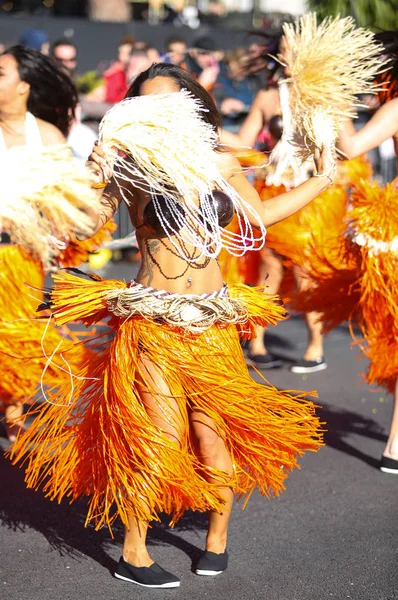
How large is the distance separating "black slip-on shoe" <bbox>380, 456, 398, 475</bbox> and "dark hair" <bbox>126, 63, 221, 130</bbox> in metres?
1.99

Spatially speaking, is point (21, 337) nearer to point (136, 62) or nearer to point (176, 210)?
point (176, 210)

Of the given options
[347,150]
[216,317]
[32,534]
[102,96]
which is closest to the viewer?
[216,317]

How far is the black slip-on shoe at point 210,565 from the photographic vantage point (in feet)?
11.6

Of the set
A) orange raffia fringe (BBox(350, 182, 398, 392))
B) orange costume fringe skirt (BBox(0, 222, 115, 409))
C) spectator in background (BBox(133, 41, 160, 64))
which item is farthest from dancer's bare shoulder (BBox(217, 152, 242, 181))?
spectator in background (BBox(133, 41, 160, 64))

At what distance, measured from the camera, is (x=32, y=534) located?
3879 mm

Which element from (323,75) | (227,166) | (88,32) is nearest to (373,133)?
(323,75)

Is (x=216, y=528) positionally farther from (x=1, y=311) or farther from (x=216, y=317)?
(x=1, y=311)

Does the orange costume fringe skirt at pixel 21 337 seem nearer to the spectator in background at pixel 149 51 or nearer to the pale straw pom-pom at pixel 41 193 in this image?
the pale straw pom-pom at pixel 41 193

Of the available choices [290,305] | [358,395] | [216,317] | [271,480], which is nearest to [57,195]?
[216,317]

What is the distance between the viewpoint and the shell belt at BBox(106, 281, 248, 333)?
328cm

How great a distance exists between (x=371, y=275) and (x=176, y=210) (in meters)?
1.42

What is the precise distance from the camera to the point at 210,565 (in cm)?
352

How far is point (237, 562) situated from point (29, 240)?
1.64 meters

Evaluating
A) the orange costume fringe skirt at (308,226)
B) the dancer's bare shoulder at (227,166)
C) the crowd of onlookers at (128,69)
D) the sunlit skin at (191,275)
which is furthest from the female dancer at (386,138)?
the crowd of onlookers at (128,69)
